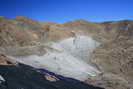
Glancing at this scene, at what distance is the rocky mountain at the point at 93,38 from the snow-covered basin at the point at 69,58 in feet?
0.97

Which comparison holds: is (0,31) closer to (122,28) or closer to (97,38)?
(97,38)

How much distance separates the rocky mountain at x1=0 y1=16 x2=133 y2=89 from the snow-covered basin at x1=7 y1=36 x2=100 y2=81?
0.30m

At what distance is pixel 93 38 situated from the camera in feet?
83.7

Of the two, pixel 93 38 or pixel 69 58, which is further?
pixel 93 38

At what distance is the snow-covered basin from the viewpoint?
689 inches

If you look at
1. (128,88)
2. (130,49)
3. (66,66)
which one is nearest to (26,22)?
(66,66)

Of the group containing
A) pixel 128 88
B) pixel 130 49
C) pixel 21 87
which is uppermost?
pixel 130 49

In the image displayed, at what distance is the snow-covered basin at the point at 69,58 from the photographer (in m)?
17.5

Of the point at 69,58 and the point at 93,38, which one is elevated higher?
the point at 93,38

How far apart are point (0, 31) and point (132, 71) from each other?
1684cm

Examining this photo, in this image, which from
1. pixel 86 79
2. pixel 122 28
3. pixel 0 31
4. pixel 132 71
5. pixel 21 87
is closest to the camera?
pixel 21 87

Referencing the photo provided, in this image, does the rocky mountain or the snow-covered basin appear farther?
the snow-covered basin

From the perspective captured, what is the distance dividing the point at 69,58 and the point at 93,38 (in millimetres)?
6755

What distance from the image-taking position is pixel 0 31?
71.8 feet
